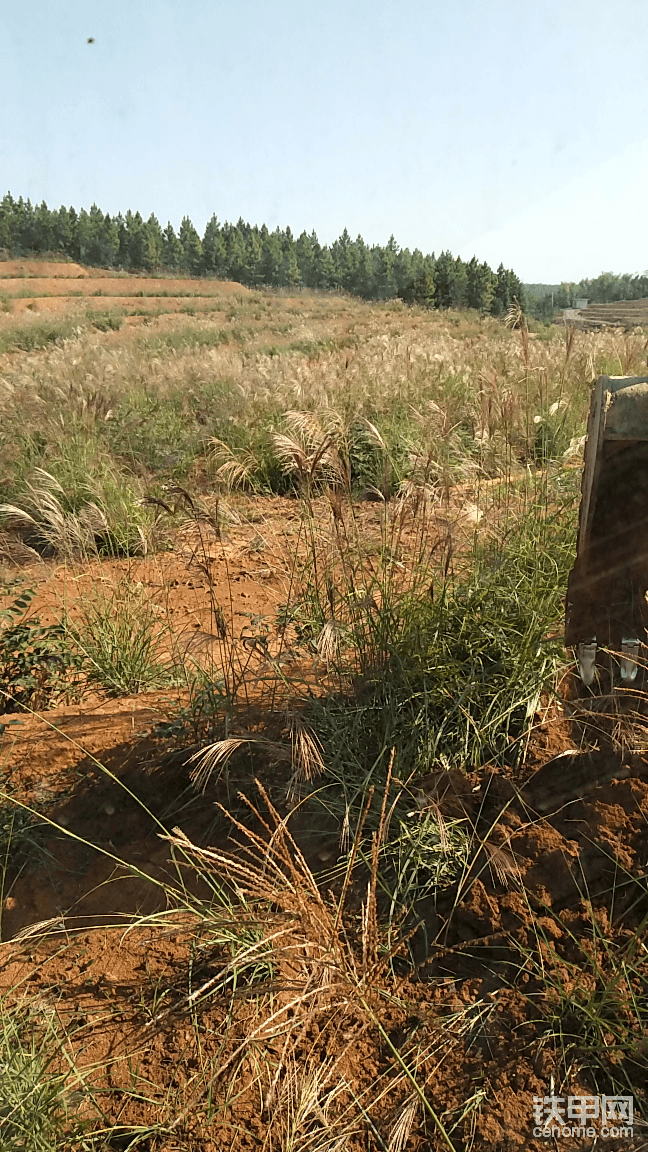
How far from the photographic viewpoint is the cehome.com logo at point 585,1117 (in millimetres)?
1441

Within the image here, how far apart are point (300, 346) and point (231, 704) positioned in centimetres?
1401

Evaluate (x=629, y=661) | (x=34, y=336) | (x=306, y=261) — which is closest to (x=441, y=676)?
(x=629, y=661)

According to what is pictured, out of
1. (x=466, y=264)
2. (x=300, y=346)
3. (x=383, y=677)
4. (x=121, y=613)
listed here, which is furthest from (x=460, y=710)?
(x=466, y=264)

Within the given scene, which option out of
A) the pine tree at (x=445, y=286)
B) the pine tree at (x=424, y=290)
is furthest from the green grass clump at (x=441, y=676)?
the pine tree at (x=445, y=286)

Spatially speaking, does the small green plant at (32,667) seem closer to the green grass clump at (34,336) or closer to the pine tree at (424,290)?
the green grass clump at (34,336)

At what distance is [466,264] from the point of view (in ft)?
184

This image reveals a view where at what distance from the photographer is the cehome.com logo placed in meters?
1.44

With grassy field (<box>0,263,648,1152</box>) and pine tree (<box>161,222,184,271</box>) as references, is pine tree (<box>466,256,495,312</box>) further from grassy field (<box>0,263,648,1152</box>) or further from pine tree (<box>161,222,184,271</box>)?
grassy field (<box>0,263,648,1152</box>)

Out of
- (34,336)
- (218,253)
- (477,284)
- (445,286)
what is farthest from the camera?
(218,253)

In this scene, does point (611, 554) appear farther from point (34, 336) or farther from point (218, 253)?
point (218, 253)

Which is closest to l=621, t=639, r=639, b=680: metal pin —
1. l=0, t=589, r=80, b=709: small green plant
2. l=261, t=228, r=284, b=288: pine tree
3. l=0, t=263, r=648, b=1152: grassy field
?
l=0, t=263, r=648, b=1152: grassy field

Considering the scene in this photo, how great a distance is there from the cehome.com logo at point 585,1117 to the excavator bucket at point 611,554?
1.01 m

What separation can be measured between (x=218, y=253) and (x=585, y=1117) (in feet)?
246

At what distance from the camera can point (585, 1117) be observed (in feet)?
4.80
